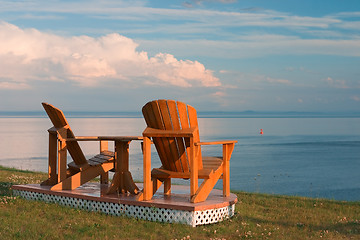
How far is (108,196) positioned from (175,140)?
1.43 m

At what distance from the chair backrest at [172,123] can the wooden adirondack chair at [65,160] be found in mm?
1323

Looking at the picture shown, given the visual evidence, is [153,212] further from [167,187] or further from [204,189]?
[167,187]

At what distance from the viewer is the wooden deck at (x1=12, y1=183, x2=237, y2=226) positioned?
638 centimetres

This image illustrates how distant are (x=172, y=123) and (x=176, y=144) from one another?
0.32 metres

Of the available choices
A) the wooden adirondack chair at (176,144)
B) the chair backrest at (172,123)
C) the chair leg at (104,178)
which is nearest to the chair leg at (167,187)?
the wooden adirondack chair at (176,144)

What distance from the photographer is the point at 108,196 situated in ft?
23.4

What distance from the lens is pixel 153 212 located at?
258 inches

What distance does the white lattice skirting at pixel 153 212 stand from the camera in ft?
20.8

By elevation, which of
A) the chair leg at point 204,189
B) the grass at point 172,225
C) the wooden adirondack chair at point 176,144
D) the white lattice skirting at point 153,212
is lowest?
the grass at point 172,225

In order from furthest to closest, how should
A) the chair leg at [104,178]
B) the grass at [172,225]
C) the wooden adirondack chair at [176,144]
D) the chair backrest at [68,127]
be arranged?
the chair leg at [104,178] → the chair backrest at [68,127] → the wooden adirondack chair at [176,144] → the grass at [172,225]

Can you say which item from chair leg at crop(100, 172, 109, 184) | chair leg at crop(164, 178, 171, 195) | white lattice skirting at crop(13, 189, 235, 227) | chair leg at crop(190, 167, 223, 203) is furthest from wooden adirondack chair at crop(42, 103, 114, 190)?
chair leg at crop(190, 167, 223, 203)

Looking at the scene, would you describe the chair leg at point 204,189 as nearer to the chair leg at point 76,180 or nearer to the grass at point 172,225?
the grass at point 172,225

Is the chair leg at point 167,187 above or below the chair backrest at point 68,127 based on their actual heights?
below

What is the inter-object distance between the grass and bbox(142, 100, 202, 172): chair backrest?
0.99m
